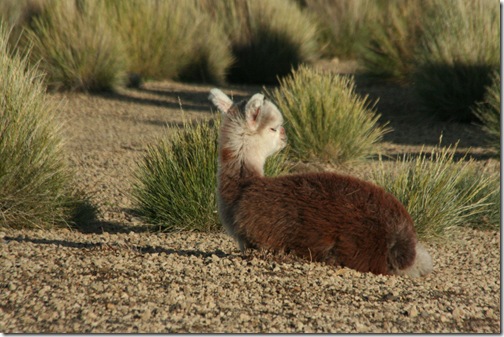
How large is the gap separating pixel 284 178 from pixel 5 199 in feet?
9.55

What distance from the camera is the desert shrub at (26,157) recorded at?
733 cm

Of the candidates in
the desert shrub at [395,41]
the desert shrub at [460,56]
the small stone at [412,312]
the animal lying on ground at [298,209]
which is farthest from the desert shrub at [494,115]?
the small stone at [412,312]

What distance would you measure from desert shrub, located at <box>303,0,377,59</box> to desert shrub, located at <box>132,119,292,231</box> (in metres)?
14.9

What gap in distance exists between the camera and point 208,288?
16.7 feet

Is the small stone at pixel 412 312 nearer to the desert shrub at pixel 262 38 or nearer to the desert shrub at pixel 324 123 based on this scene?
the desert shrub at pixel 324 123

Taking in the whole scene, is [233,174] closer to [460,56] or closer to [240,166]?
[240,166]

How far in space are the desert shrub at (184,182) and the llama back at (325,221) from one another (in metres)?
2.15

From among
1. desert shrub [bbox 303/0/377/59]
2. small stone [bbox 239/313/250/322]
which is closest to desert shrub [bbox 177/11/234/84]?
desert shrub [bbox 303/0/377/59]

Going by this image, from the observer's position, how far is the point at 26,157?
294 inches

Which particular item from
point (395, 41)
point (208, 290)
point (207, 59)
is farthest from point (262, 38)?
point (208, 290)

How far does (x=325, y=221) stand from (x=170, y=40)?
12.8 meters

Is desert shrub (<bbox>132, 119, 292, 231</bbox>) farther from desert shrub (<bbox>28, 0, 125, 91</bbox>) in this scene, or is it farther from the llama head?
desert shrub (<bbox>28, 0, 125, 91</bbox>)

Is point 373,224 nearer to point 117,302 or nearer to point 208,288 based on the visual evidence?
point 208,288

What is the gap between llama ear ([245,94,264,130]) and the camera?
5.30 metres
